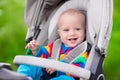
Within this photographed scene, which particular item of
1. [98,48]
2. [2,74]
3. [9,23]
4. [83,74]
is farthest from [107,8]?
[9,23]

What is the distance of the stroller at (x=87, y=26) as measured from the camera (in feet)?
13.1

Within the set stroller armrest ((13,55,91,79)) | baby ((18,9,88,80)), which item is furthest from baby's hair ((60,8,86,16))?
stroller armrest ((13,55,91,79))

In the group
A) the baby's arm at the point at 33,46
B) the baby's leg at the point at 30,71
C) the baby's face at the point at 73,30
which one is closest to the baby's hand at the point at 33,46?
the baby's arm at the point at 33,46

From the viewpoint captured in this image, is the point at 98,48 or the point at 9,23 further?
the point at 9,23

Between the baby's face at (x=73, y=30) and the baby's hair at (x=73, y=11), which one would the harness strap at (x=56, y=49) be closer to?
the baby's face at (x=73, y=30)

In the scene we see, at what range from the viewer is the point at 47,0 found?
469 centimetres

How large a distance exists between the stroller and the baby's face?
2.2 inches

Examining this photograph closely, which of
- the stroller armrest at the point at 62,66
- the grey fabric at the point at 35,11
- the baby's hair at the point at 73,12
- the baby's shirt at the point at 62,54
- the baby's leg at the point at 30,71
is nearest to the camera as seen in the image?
the stroller armrest at the point at 62,66

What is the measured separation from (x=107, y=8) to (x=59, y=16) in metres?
0.52

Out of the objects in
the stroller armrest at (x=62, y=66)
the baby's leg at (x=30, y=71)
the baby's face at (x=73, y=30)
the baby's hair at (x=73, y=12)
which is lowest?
the baby's leg at (x=30, y=71)

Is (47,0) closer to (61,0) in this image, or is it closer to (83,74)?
(61,0)

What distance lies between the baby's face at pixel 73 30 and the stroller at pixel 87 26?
0.06m

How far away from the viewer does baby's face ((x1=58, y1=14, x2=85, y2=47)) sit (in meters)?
4.42

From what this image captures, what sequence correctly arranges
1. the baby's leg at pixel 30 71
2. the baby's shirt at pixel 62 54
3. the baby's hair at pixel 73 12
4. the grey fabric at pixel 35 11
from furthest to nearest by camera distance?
the grey fabric at pixel 35 11, the baby's hair at pixel 73 12, the baby's leg at pixel 30 71, the baby's shirt at pixel 62 54
